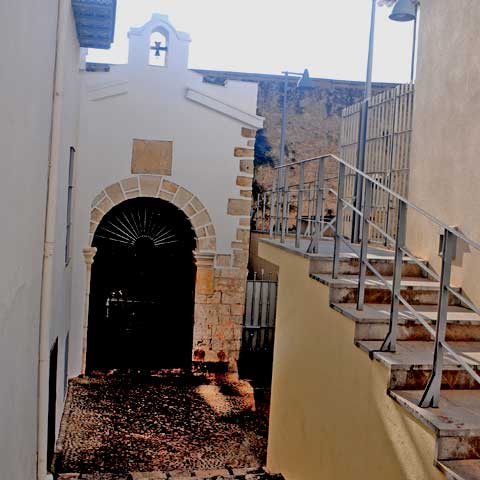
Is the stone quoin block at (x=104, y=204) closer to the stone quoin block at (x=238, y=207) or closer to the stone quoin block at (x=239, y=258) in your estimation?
the stone quoin block at (x=238, y=207)

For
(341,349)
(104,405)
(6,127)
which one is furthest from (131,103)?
(6,127)

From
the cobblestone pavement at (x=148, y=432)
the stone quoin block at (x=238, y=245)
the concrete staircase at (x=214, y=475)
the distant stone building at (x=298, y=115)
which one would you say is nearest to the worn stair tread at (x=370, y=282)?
the concrete staircase at (x=214, y=475)

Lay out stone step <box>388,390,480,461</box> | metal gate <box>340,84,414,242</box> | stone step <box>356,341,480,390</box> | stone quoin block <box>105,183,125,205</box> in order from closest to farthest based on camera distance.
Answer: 1. stone step <box>388,390,480,461</box>
2. stone step <box>356,341,480,390</box>
3. metal gate <box>340,84,414,242</box>
4. stone quoin block <box>105,183,125,205</box>

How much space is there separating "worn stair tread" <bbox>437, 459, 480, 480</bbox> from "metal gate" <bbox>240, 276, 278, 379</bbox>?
7.56 meters

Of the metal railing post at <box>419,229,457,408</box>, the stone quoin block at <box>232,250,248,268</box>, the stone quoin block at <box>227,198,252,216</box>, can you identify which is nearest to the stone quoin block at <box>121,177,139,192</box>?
the stone quoin block at <box>227,198,252,216</box>

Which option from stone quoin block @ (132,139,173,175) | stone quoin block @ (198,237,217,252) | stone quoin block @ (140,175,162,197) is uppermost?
stone quoin block @ (132,139,173,175)

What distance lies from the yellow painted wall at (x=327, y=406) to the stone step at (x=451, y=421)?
0.22 feet

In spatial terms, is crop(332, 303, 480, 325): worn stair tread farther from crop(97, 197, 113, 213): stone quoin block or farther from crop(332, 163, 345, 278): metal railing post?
crop(97, 197, 113, 213): stone quoin block

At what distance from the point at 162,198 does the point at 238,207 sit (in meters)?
1.26

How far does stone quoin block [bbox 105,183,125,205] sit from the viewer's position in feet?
31.9

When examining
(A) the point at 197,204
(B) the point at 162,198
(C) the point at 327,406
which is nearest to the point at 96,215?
(B) the point at 162,198

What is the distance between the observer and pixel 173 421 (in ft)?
25.7

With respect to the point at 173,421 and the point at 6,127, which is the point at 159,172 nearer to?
the point at 173,421

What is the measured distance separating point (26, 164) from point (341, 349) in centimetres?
247
